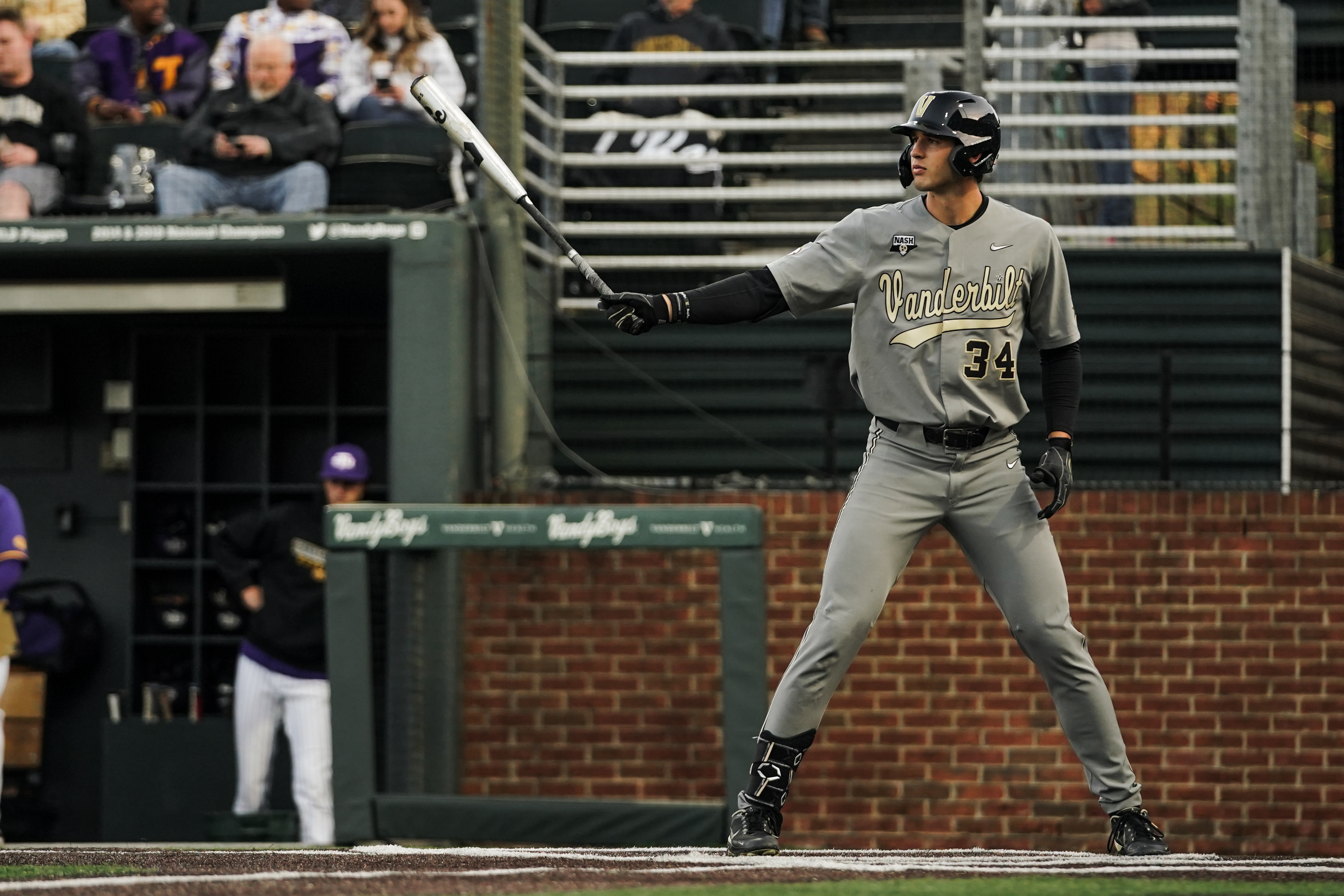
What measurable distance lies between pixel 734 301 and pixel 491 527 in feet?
11.4

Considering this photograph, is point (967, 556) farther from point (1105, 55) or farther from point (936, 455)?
point (1105, 55)

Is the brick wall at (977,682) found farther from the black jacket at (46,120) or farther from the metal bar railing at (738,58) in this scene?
the black jacket at (46,120)

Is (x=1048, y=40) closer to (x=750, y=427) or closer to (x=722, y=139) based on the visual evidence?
(x=722, y=139)

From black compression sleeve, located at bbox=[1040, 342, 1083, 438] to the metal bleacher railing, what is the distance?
431 cm

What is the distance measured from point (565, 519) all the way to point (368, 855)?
116 inches

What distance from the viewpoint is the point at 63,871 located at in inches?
201

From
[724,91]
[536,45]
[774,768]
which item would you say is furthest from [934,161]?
[536,45]

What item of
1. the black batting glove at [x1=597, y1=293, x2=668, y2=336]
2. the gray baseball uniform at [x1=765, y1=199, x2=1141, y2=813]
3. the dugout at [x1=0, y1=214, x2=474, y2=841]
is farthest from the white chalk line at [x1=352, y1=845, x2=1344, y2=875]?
the dugout at [x1=0, y1=214, x2=474, y2=841]

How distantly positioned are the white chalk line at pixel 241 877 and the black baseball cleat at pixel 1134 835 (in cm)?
153

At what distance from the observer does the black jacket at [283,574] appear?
376 inches

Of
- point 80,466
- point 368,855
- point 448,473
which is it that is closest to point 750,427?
point 448,473

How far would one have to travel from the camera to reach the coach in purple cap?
9422 mm

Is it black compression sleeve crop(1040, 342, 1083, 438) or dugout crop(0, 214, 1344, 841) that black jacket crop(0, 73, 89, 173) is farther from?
black compression sleeve crop(1040, 342, 1083, 438)

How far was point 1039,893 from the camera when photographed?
4.08m
